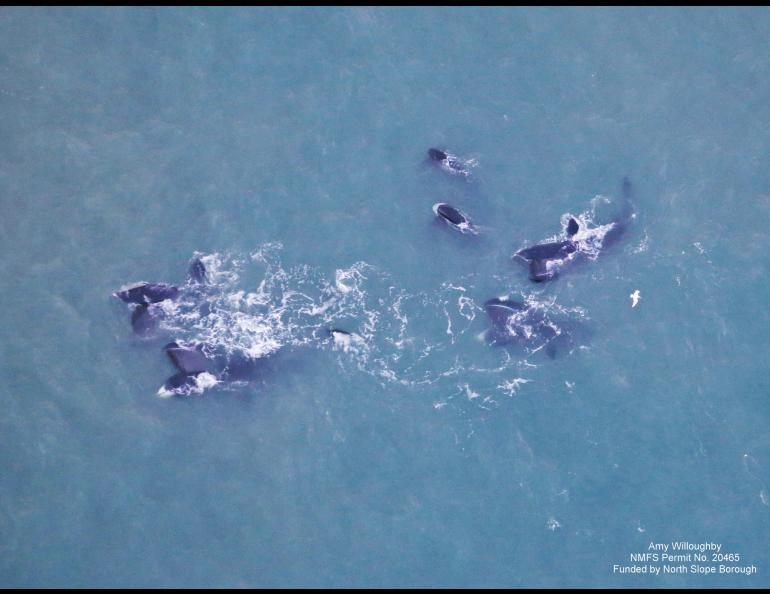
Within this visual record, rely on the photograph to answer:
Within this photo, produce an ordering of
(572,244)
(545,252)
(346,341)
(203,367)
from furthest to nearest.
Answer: (572,244)
(545,252)
(346,341)
(203,367)

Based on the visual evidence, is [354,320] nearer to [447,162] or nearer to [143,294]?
[447,162]

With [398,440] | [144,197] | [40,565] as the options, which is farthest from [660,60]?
[40,565]

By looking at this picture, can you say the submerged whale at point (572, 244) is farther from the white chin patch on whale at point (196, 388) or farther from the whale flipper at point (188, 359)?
the white chin patch on whale at point (196, 388)

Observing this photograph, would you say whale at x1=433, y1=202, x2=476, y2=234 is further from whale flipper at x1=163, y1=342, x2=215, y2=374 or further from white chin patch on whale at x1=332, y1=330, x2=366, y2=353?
whale flipper at x1=163, y1=342, x2=215, y2=374

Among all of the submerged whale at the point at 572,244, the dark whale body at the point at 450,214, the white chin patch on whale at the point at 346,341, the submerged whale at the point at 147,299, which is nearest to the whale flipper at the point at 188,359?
the submerged whale at the point at 147,299

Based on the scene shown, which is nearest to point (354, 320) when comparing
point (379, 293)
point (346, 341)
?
point (346, 341)

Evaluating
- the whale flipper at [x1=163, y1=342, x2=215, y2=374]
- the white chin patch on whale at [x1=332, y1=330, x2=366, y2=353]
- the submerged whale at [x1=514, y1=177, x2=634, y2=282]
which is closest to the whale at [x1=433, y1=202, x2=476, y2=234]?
the submerged whale at [x1=514, y1=177, x2=634, y2=282]
